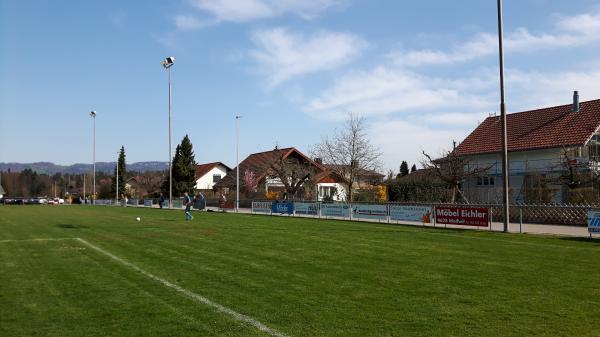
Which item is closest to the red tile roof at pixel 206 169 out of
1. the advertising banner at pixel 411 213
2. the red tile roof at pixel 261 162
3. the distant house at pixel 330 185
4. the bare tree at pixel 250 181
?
the red tile roof at pixel 261 162

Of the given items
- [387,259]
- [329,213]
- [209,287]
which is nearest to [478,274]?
[387,259]

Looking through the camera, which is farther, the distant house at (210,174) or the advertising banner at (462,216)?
the distant house at (210,174)

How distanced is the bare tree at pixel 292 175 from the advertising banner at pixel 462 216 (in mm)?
32742

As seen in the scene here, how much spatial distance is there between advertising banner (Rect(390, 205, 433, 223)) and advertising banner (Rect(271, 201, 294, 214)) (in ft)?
37.0

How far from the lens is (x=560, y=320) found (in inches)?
271

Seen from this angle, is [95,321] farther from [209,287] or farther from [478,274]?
[478,274]

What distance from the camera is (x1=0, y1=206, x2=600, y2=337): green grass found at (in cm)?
666

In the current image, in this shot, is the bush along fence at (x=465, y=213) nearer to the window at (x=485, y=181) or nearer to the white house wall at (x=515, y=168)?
the white house wall at (x=515, y=168)

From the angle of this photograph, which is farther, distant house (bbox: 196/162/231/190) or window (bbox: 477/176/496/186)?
distant house (bbox: 196/162/231/190)

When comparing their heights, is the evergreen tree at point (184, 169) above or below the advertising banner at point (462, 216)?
above

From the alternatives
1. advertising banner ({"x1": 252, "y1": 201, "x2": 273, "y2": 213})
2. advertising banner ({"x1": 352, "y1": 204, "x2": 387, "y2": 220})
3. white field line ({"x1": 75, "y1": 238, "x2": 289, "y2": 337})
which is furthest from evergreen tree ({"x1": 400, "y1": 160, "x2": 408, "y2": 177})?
white field line ({"x1": 75, "y1": 238, "x2": 289, "y2": 337})

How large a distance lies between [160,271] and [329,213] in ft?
77.7

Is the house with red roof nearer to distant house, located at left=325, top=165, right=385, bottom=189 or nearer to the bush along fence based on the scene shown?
the bush along fence

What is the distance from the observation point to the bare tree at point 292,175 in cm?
5775
